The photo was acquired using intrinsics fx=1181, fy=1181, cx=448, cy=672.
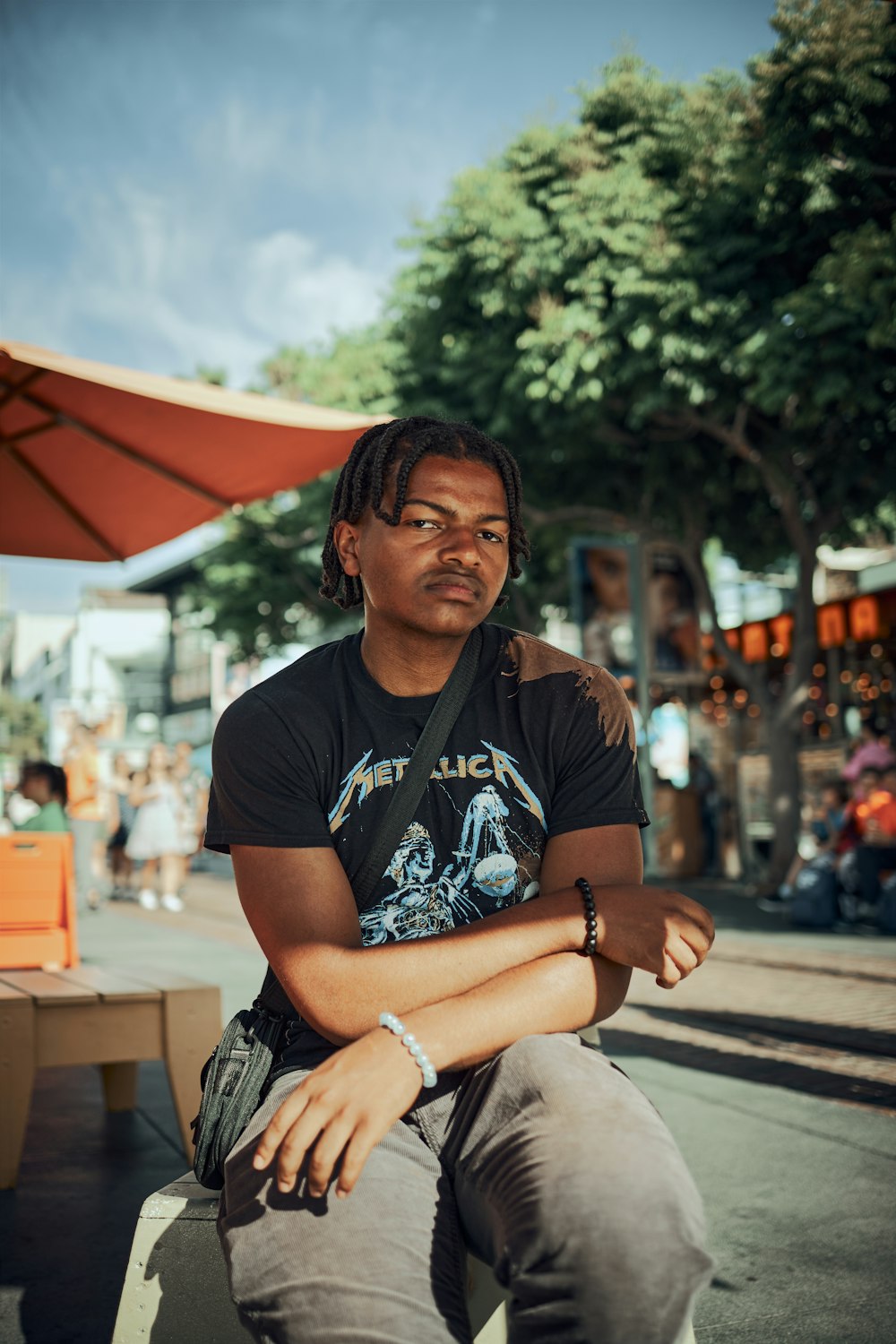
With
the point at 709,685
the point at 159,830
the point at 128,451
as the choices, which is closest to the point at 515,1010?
the point at 128,451

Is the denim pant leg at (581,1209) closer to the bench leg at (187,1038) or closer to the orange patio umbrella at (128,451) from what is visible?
the bench leg at (187,1038)

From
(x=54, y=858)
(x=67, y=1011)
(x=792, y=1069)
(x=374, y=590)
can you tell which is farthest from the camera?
(x=792, y=1069)

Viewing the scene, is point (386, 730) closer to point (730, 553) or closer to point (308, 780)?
point (308, 780)

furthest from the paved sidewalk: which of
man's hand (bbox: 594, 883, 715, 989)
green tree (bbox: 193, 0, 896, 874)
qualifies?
green tree (bbox: 193, 0, 896, 874)

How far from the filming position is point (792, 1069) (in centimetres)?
526

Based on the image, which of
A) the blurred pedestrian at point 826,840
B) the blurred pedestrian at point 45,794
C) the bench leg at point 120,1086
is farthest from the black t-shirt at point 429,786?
the blurred pedestrian at point 826,840

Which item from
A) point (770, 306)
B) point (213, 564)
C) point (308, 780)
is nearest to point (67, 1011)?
point (308, 780)

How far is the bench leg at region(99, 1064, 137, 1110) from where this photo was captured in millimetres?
4754

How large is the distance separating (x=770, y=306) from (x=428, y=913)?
11.1 metres

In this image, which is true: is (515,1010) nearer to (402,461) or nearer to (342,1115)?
(342,1115)

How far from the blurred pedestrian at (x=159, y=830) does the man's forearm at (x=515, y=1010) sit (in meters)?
12.7

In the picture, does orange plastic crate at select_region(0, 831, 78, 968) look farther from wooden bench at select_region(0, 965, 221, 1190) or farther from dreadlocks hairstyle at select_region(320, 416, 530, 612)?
dreadlocks hairstyle at select_region(320, 416, 530, 612)

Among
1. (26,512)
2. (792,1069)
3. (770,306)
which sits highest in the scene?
(770,306)

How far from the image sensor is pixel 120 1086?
4.76 meters
